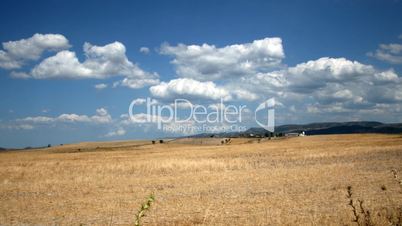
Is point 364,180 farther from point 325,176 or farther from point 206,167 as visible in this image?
point 206,167

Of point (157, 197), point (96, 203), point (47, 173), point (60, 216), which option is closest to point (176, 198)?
point (157, 197)

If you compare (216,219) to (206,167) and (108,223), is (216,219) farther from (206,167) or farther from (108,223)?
(206,167)

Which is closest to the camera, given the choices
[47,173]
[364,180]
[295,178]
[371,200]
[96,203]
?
[371,200]

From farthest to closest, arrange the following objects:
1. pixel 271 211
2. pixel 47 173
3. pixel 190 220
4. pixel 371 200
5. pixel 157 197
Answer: pixel 47 173
pixel 157 197
pixel 371 200
pixel 271 211
pixel 190 220

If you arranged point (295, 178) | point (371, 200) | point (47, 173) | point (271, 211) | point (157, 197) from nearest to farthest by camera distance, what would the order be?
point (271, 211) < point (371, 200) < point (157, 197) < point (295, 178) < point (47, 173)

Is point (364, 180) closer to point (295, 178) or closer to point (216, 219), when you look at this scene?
point (295, 178)

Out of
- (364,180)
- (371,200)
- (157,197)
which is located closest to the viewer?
(371,200)

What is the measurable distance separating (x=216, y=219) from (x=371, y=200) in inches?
273

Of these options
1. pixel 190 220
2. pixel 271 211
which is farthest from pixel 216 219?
pixel 271 211

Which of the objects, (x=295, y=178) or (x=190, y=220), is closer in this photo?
(x=190, y=220)

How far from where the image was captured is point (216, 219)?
15.6 metres

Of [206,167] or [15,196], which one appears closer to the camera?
[15,196]

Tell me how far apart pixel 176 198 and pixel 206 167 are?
18927 mm

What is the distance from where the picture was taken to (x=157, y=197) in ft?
75.8
